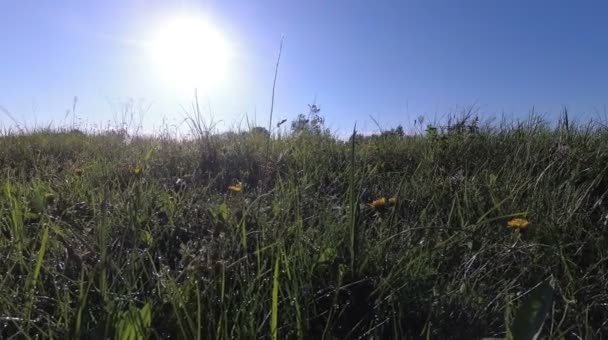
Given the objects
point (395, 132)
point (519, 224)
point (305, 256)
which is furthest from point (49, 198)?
point (395, 132)

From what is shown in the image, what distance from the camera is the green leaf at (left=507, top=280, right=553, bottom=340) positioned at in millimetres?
933

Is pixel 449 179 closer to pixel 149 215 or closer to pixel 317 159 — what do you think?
pixel 317 159

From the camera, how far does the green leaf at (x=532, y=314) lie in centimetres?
93

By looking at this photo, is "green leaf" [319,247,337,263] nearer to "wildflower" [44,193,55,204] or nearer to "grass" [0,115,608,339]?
"grass" [0,115,608,339]

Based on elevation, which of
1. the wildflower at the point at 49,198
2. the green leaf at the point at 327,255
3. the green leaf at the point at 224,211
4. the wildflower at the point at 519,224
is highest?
the wildflower at the point at 49,198

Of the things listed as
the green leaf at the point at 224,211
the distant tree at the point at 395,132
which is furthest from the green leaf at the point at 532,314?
the distant tree at the point at 395,132

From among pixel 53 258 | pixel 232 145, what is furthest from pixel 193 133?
pixel 53 258

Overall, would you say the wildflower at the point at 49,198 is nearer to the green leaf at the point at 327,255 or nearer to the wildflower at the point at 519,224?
the green leaf at the point at 327,255

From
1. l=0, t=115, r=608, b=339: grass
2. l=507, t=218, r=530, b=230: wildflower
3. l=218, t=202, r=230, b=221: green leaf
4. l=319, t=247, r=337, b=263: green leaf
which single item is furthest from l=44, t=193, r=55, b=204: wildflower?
l=507, t=218, r=530, b=230: wildflower

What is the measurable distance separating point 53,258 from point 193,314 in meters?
0.50

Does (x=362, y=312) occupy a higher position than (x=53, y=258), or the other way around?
(x=53, y=258)

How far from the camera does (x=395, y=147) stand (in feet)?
9.91

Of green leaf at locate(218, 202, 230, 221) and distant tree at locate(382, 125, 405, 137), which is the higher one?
distant tree at locate(382, 125, 405, 137)

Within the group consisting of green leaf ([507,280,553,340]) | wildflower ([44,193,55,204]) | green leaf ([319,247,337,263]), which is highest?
wildflower ([44,193,55,204])
